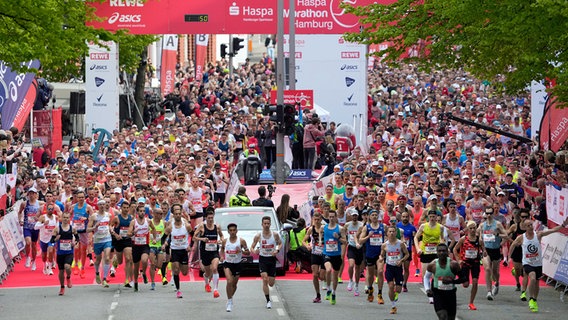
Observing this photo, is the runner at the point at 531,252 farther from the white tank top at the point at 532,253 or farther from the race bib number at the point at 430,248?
the race bib number at the point at 430,248

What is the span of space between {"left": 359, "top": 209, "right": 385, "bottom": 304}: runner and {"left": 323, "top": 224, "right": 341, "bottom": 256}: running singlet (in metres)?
0.53

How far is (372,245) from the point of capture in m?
25.4

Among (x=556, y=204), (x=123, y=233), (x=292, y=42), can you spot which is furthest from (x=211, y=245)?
(x=292, y=42)

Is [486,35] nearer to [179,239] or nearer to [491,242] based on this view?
[491,242]

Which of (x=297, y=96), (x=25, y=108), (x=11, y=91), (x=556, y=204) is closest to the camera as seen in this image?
(x=556, y=204)

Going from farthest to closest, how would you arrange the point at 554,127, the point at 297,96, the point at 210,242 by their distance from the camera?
the point at 297,96 < the point at 554,127 < the point at 210,242

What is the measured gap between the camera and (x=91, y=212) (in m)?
28.4

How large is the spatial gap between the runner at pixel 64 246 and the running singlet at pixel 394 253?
6.05 metres

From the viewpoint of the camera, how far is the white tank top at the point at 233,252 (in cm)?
2427

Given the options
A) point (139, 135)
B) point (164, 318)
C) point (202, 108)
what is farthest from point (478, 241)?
point (202, 108)

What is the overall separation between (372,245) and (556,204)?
4.62 meters

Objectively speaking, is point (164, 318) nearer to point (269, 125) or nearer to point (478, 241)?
point (478, 241)

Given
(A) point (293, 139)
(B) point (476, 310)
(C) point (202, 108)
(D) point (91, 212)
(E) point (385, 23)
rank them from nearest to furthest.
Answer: (B) point (476, 310)
(D) point (91, 212)
(E) point (385, 23)
(A) point (293, 139)
(C) point (202, 108)

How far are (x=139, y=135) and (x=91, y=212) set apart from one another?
14.9 m
